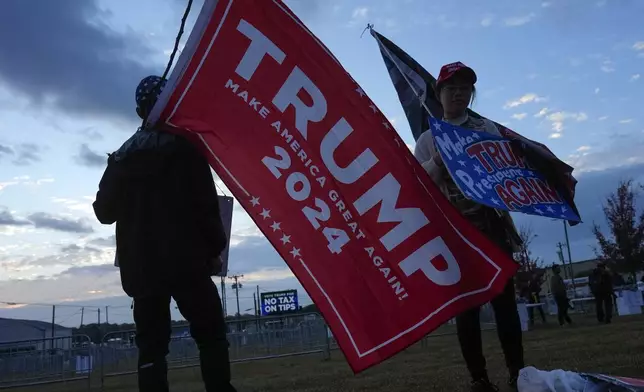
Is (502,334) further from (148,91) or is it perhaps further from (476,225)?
(148,91)

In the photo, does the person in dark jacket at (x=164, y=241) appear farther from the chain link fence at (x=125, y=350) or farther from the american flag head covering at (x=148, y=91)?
the chain link fence at (x=125, y=350)

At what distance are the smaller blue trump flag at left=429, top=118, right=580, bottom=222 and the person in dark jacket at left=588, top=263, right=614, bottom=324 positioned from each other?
1331cm

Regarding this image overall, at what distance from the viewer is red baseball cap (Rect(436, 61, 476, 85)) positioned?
11.5 feet

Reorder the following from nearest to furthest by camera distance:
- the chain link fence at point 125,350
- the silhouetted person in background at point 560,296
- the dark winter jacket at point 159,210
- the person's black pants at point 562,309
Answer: the dark winter jacket at point 159,210 → the chain link fence at point 125,350 → the person's black pants at point 562,309 → the silhouetted person in background at point 560,296

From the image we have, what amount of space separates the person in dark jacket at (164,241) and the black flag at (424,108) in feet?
5.45

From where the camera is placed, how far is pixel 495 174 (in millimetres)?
3158

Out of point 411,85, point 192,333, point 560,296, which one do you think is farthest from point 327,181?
point 560,296

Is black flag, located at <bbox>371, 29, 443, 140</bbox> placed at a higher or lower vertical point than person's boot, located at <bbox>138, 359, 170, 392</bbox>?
higher

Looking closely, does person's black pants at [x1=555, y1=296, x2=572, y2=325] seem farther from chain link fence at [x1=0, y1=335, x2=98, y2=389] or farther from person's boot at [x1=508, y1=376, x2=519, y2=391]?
person's boot at [x1=508, y1=376, x2=519, y2=391]

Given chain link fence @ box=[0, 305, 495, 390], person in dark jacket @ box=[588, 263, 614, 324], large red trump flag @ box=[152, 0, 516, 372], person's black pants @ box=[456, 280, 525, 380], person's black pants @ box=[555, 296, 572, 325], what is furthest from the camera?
person's black pants @ box=[555, 296, 572, 325]

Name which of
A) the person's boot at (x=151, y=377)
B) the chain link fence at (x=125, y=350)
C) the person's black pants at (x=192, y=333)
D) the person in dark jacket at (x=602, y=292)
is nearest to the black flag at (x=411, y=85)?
the person's black pants at (x=192, y=333)

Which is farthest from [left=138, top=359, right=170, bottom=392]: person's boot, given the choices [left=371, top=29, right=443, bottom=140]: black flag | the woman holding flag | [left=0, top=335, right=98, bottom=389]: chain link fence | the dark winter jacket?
[left=0, top=335, right=98, bottom=389]: chain link fence

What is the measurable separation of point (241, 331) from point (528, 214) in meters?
12.2

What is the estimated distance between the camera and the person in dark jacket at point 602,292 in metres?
15.3
